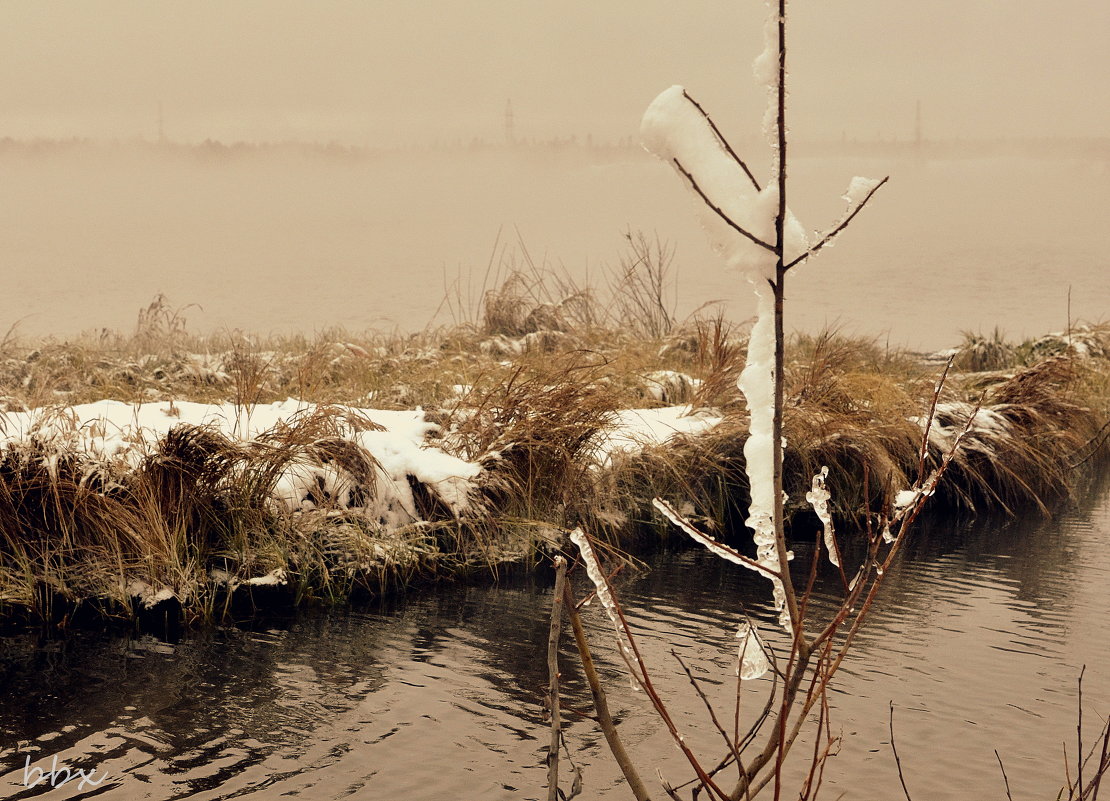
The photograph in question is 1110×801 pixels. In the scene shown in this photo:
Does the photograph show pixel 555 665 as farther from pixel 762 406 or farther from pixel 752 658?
pixel 762 406

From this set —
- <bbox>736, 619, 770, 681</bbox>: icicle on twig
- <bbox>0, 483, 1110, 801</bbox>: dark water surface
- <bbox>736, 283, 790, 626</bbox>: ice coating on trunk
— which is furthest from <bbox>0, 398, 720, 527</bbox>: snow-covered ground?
<bbox>736, 283, 790, 626</bbox>: ice coating on trunk

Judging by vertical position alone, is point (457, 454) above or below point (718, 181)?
below

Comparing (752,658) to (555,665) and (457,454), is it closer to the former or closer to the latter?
(555,665)

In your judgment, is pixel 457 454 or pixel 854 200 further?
pixel 457 454

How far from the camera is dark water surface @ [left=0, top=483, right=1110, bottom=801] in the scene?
328cm

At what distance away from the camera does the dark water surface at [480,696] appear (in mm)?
3277

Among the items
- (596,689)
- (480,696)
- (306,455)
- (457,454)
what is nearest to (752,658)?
(596,689)

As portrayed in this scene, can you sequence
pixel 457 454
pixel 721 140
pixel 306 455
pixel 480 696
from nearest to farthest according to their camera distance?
A: pixel 721 140, pixel 480 696, pixel 306 455, pixel 457 454

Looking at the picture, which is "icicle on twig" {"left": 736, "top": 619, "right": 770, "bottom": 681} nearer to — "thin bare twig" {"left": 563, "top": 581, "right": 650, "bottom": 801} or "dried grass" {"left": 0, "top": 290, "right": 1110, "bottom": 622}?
"thin bare twig" {"left": 563, "top": 581, "right": 650, "bottom": 801}

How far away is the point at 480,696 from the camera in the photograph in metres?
3.88

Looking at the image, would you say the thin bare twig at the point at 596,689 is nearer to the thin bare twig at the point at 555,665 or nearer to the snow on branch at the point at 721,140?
the thin bare twig at the point at 555,665

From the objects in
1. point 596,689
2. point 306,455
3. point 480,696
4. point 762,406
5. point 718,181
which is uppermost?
point 718,181

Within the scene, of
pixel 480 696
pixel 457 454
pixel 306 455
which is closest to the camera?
pixel 480 696

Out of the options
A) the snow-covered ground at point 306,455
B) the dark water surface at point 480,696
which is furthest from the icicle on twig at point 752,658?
the snow-covered ground at point 306,455
